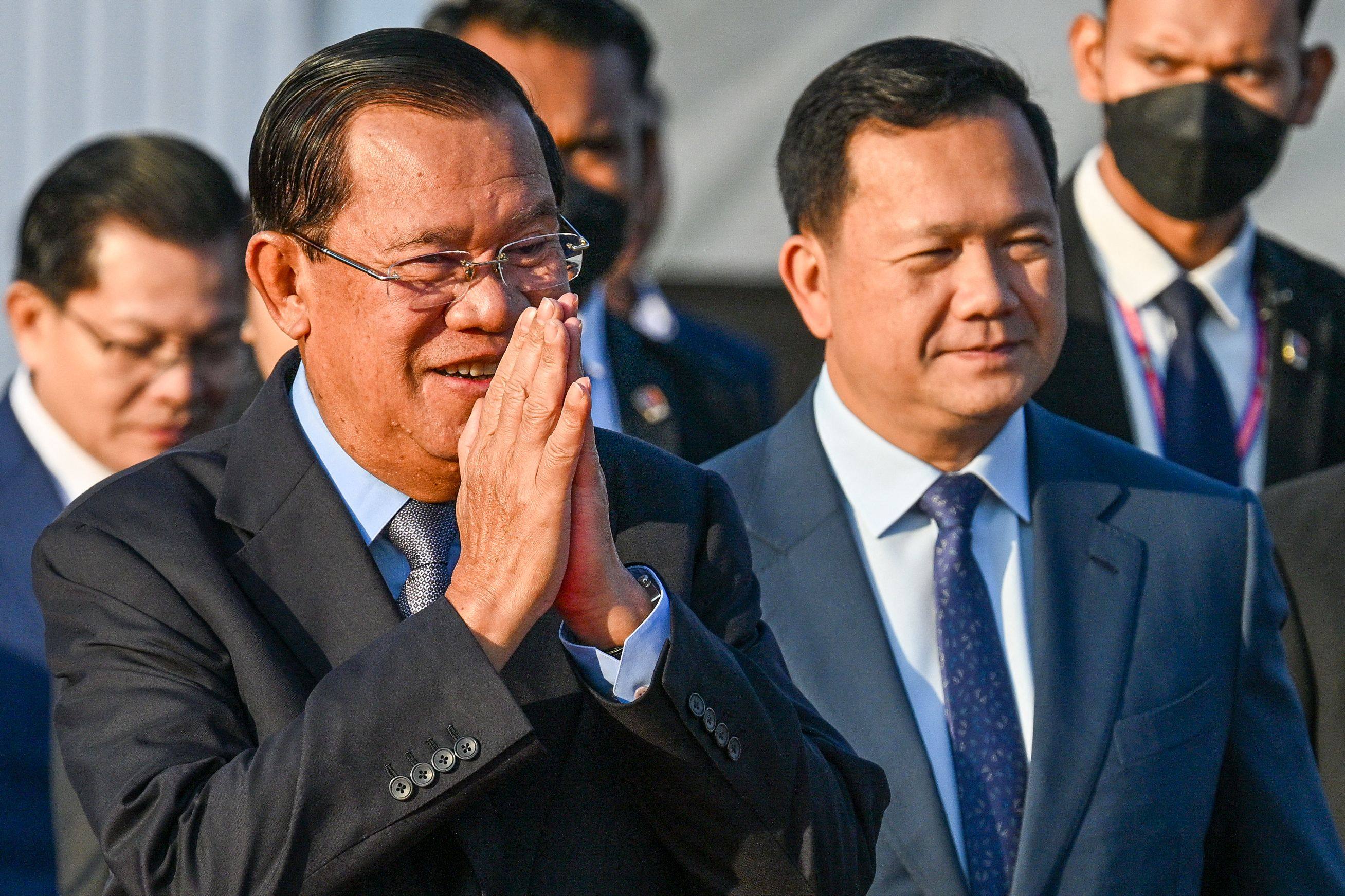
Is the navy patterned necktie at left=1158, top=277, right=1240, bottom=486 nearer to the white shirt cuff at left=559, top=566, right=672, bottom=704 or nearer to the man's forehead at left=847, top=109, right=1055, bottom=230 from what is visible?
the man's forehead at left=847, top=109, right=1055, bottom=230

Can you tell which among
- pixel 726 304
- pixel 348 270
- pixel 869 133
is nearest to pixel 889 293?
pixel 869 133

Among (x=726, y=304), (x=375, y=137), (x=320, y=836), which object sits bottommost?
(x=726, y=304)

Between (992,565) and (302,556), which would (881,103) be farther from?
(302,556)

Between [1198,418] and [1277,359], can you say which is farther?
[1277,359]

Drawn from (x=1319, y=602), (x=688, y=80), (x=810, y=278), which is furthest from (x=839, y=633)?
(x=688, y=80)

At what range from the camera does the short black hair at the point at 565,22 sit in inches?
179

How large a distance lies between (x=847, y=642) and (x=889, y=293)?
2.01 feet

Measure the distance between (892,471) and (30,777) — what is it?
65.2 inches

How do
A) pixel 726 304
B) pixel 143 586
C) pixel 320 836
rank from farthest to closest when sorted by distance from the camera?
1. pixel 726 304
2. pixel 143 586
3. pixel 320 836

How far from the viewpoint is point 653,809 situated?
A: 2.09 m

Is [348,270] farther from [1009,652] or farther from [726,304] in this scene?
[726,304]

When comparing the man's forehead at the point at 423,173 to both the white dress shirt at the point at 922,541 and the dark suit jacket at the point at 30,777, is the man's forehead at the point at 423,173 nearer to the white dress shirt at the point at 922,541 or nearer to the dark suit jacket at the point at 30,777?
the white dress shirt at the point at 922,541

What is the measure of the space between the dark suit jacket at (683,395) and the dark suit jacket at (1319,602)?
1584 mm

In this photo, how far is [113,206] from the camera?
4.11 metres
